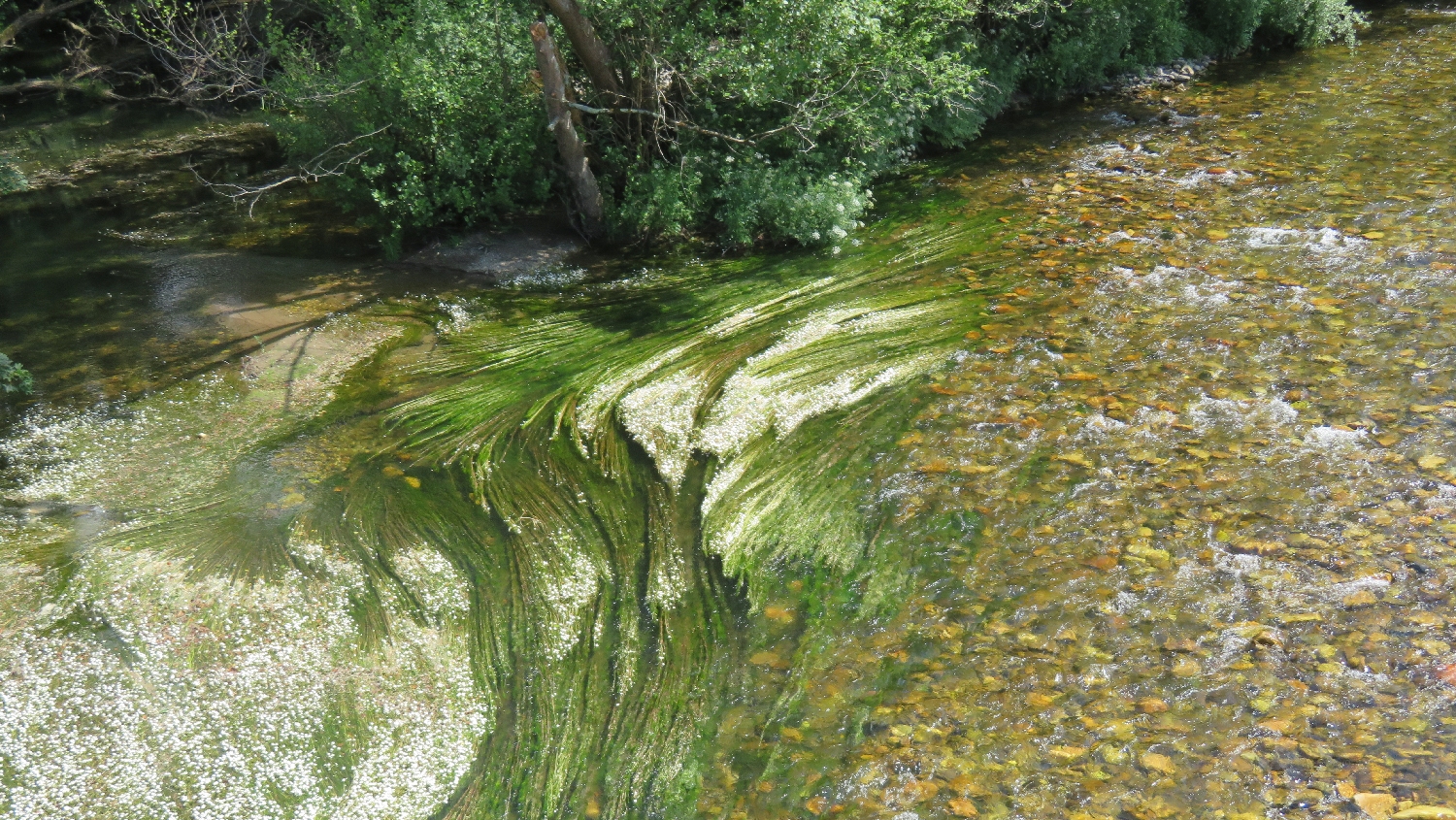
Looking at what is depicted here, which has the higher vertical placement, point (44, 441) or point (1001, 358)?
point (44, 441)

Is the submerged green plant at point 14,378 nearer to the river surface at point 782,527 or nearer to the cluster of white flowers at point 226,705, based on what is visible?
the river surface at point 782,527

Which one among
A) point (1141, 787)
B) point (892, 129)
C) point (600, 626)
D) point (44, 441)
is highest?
point (892, 129)

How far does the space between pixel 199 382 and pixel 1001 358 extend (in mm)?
5872

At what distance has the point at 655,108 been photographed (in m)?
8.92

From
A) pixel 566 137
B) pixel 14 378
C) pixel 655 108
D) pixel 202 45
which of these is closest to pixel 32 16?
pixel 202 45

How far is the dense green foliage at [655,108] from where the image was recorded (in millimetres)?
8695

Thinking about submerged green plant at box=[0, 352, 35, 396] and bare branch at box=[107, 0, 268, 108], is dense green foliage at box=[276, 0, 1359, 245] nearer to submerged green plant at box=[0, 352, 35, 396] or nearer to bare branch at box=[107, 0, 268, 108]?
bare branch at box=[107, 0, 268, 108]

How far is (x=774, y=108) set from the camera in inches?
367

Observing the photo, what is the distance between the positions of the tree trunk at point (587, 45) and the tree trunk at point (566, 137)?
0.63ft

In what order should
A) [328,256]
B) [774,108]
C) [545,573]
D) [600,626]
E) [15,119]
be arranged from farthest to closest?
[15,119], [328,256], [774,108], [545,573], [600,626]

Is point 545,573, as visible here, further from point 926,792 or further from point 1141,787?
point 1141,787

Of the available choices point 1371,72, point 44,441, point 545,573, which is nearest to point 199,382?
point 44,441

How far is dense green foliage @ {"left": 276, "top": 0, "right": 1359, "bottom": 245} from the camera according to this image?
8695 mm

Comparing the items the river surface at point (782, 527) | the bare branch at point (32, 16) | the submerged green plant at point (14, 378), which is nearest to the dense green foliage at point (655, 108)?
the river surface at point (782, 527)
